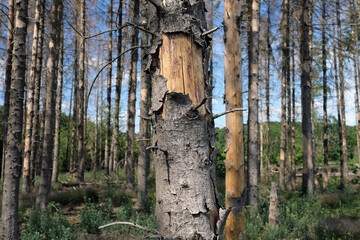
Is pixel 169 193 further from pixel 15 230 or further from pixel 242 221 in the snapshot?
pixel 15 230

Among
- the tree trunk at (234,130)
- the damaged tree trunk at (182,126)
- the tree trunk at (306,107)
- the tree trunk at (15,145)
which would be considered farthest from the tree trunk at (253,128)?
the damaged tree trunk at (182,126)

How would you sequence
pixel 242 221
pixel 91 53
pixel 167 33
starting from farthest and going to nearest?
1. pixel 91 53
2. pixel 242 221
3. pixel 167 33

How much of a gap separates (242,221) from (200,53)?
306 cm

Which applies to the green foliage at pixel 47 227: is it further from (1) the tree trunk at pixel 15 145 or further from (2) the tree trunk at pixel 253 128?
(2) the tree trunk at pixel 253 128

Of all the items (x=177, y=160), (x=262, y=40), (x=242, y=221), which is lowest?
(x=242, y=221)

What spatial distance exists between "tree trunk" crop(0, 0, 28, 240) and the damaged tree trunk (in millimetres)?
4086

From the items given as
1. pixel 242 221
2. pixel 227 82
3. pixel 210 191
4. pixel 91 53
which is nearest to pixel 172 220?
pixel 210 191

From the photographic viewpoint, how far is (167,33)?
143cm

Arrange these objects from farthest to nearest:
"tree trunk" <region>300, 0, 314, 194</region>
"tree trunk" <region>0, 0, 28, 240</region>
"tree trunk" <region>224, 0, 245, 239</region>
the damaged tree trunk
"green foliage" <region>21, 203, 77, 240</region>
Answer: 1. "tree trunk" <region>300, 0, 314, 194</region>
2. "green foliage" <region>21, 203, 77, 240</region>
3. "tree trunk" <region>0, 0, 28, 240</region>
4. "tree trunk" <region>224, 0, 245, 239</region>
5. the damaged tree trunk

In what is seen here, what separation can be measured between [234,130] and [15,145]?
3827mm

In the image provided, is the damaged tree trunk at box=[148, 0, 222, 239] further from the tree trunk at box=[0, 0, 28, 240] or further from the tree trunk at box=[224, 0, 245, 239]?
the tree trunk at box=[0, 0, 28, 240]

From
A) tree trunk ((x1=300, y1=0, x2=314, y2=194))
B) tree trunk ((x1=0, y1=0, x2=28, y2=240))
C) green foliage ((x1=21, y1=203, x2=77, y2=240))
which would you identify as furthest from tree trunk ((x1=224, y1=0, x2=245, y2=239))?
tree trunk ((x1=300, y1=0, x2=314, y2=194))

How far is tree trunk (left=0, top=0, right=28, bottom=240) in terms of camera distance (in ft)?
14.2

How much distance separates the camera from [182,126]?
1.36m
